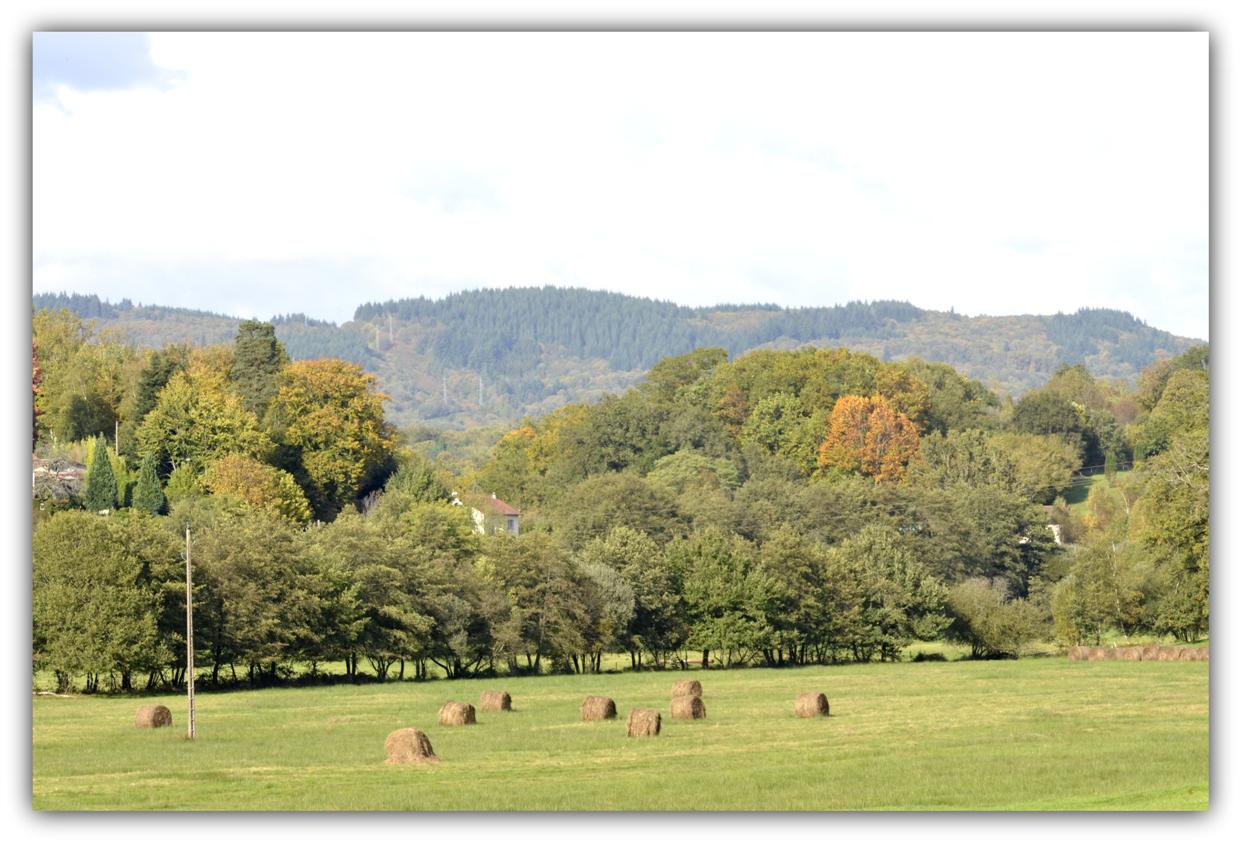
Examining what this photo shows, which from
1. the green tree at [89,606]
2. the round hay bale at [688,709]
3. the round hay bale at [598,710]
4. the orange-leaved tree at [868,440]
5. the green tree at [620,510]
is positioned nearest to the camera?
the round hay bale at [598,710]

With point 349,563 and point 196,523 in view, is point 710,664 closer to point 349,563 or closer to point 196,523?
point 349,563

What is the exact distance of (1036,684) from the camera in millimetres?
60969

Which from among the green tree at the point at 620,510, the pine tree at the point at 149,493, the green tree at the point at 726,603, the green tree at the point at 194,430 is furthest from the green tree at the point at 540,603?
the green tree at the point at 194,430

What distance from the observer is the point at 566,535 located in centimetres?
9862

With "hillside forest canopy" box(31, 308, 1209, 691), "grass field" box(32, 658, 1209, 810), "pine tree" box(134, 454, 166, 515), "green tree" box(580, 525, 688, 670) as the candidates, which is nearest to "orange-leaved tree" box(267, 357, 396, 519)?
"hillside forest canopy" box(31, 308, 1209, 691)

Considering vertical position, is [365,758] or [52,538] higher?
[52,538]

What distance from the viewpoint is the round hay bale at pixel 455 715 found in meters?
45.7

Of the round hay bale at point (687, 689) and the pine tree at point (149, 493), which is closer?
the round hay bale at point (687, 689)

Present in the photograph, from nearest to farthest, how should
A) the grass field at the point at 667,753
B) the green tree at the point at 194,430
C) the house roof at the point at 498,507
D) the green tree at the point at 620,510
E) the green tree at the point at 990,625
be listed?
1. the grass field at the point at 667,753
2. the green tree at the point at 990,625
3. the green tree at the point at 194,430
4. the green tree at the point at 620,510
5. the house roof at the point at 498,507

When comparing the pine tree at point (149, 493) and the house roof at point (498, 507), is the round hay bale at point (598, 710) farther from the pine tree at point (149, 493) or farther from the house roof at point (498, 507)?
the house roof at point (498, 507)

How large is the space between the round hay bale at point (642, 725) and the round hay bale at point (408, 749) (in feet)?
23.7

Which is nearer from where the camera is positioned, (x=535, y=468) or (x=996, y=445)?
(x=996, y=445)
